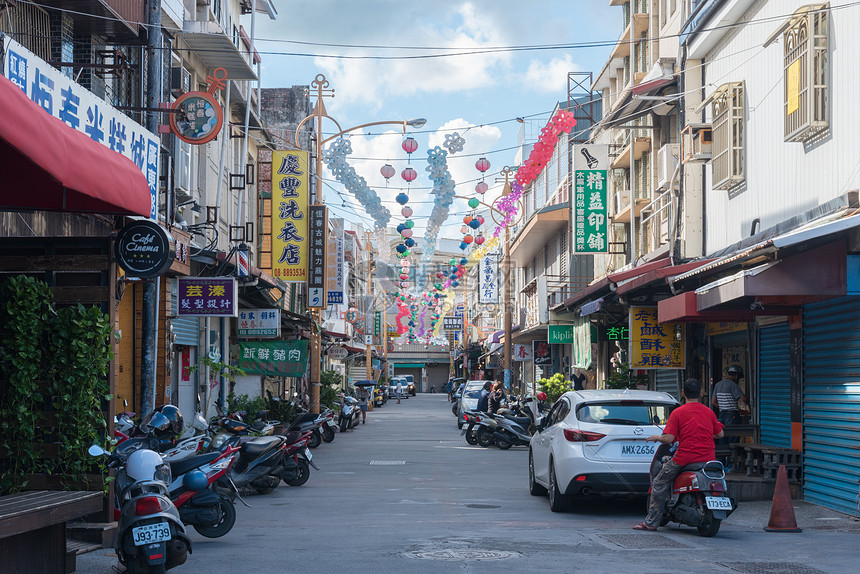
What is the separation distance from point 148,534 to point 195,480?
74.8 inches

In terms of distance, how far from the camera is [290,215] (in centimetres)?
2825

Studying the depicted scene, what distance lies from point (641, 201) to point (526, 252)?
2335 cm

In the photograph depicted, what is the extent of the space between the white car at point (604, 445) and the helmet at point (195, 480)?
482 centimetres

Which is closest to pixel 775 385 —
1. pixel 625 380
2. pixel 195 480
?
pixel 625 380

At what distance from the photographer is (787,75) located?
15008mm

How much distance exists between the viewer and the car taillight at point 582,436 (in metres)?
12.9

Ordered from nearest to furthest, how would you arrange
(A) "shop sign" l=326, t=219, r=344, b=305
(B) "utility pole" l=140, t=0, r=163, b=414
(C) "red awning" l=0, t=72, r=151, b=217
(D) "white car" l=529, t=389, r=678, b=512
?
(C) "red awning" l=0, t=72, r=151, b=217, (D) "white car" l=529, t=389, r=678, b=512, (B) "utility pole" l=140, t=0, r=163, b=414, (A) "shop sign" l=326, t=219, r=344, b=305

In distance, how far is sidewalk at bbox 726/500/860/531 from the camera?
39.2ft

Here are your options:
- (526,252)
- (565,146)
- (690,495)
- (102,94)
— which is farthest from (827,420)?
(526,252)

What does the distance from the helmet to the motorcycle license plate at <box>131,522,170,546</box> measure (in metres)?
1.85

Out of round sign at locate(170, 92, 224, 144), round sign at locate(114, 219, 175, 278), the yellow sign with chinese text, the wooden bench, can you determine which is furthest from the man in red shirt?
round sign at locate(170, 92, 224, 144)

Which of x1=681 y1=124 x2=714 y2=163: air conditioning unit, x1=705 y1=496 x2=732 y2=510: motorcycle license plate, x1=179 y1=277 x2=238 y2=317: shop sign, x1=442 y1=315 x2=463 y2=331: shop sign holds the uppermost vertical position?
x1=681 y1=124 x2=714 y2=163: air conditioning unit

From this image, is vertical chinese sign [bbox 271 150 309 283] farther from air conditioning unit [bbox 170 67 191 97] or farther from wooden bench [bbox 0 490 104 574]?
wooden bench [bbox 0 490 104 574]

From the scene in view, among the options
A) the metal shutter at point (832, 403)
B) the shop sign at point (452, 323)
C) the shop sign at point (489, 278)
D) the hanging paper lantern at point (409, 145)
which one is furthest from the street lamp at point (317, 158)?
the shop sign at point (452, 323)
